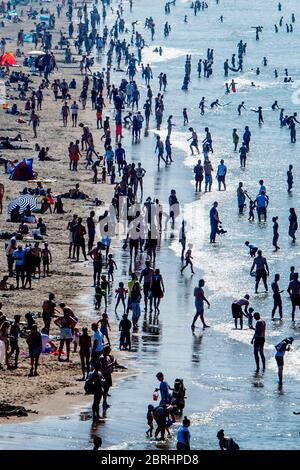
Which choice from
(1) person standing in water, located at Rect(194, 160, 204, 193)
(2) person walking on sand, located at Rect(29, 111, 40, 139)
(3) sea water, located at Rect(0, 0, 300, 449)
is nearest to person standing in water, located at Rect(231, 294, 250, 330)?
(3) sea water, located at Rect(0, 0, 300, 449)

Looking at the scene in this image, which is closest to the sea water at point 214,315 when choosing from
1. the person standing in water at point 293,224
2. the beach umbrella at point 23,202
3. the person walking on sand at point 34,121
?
the person standing in water at point 293,224

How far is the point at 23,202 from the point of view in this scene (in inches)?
1537

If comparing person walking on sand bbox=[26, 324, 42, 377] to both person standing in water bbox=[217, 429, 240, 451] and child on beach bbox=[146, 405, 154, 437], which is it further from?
person standing in water bbox=[217, 429, 240, 451]

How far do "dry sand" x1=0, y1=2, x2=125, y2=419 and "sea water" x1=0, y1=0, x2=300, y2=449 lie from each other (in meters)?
1.04

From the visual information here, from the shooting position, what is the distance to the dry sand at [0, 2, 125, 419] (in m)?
24.5

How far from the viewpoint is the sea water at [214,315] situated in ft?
75.0

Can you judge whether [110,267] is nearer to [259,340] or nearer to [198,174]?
[259,340]

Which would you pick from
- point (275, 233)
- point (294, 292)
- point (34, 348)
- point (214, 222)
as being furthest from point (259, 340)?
point (214, 222)

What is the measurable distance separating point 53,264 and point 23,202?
4.59 m

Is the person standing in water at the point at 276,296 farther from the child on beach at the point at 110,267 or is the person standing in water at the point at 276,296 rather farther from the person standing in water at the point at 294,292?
the child on beach at the point at 110,267

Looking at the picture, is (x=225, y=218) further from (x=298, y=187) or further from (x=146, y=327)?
(x=146, y=327)

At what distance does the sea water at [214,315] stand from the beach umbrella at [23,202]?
356 centimetres

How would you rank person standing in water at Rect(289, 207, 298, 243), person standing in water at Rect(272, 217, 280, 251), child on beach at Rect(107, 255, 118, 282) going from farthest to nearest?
person standing in water at Rect(289, 207, 298, 243) < person standing in water at Rect(272, 217, 280, 251) < child on beach at Rect(107, 255, 118, 282)
